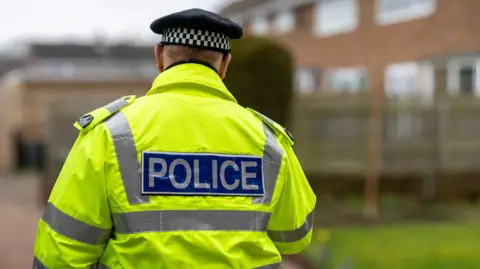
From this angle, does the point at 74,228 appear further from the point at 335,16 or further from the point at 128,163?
the point at 335,16

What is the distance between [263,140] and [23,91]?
29.9 meters

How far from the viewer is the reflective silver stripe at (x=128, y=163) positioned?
7.20 ft

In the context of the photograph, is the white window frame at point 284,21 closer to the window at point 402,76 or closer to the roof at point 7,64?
the window at point 402,76

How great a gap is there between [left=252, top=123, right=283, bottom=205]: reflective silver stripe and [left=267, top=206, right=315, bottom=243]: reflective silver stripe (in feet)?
0.60

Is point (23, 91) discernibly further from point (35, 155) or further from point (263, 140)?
point (263, 140)

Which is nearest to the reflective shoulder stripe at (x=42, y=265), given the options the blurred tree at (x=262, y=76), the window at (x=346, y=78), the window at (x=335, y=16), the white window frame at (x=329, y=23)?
the blurred tree at (x=262, y=76)

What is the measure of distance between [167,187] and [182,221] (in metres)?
0.12

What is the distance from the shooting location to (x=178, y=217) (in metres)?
2.22

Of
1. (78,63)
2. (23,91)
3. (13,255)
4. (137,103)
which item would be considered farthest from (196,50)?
(78,63)

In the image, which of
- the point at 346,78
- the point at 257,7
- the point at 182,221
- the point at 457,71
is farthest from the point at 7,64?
the point at 182,221

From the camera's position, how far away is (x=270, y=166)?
7.96ft

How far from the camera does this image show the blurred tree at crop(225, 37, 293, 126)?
10102 millimetres

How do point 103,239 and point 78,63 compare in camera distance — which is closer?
point 103,239

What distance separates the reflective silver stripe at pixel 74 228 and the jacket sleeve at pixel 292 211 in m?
0.62
